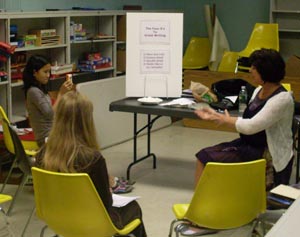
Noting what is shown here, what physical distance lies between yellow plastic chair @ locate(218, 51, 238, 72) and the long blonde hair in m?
5.40

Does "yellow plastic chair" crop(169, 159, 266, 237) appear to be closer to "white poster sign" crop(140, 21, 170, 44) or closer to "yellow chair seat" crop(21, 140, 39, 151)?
"yellow chair seat" crop(21, 140, 39, 151)

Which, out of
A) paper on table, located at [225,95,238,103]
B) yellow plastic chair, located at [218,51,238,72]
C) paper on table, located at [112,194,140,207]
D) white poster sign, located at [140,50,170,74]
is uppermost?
white poster sign, located at [140,50,170,74]

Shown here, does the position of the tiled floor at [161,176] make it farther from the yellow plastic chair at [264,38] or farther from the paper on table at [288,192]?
the yellow plastic chair at [264,38]

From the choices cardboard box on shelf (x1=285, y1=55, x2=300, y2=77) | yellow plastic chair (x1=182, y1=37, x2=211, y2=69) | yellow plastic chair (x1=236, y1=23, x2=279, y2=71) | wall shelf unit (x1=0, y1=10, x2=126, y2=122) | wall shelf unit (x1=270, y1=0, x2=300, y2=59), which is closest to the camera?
wall shelf unit (x1=0, y1=10, x2=126, y2=122)

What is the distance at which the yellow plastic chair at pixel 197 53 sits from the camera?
840 centimetres

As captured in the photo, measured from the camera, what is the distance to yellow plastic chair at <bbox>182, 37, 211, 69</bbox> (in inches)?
331

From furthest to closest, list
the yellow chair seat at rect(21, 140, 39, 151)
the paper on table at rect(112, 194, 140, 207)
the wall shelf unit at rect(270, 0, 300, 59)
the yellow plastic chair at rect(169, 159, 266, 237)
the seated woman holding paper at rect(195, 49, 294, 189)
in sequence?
the wall shelf unit at rect(270, 0, 300, 59)
the yellow chair seat at rect(21, 140, 39, 151)
the seated woman holding paper at rect(195, 49, 294, 189)
the paper on table at rect(112, 194, 140, 207)
the yellow plastic chair at rect(169, 159, 266, 237)

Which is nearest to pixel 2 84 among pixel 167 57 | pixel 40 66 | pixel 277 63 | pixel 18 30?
pixel 18 30

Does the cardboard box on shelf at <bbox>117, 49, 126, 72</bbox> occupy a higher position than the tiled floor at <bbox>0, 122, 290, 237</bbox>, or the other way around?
the cardboard box on shelf at <bbox>117, 49, 126, 72</bbox>

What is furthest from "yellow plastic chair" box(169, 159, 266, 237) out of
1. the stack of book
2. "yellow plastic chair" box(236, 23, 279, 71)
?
"yellow plastic chair" box(236, 23, 279, 71)

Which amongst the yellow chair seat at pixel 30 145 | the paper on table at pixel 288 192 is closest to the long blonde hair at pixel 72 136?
the paper on table at pixel 288 192

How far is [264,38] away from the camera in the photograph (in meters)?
7.69

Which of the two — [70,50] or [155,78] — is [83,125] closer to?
[155,78]

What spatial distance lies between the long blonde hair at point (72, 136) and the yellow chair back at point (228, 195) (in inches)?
21.7
